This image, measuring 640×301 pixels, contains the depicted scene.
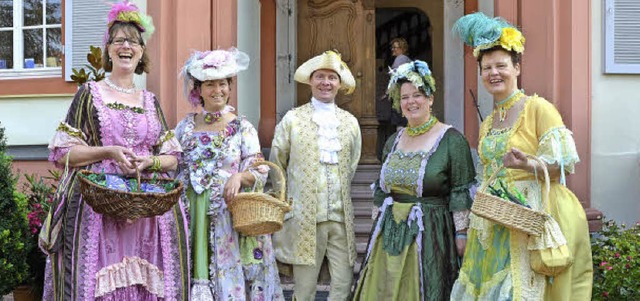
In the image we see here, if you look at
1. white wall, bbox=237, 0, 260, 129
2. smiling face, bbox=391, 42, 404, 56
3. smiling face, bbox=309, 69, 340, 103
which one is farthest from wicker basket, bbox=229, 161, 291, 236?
smiling face, bbox=391, 42, 404, 56

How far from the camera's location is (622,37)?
18.8 feet

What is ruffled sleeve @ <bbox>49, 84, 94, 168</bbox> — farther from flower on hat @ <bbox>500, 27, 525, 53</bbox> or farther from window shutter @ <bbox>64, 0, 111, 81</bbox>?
window shutter @ <bbox>64, 0, 111, 81</bbox>

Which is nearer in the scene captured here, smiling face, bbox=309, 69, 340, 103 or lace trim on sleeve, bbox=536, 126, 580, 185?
lace trim on sleeve, bbox=536, 126, 580, 185

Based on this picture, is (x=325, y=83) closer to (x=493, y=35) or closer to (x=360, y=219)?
(x=493, y=35)

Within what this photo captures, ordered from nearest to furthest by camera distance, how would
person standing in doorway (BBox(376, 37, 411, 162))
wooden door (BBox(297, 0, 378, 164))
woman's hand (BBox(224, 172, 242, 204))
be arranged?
woman's hand (BBox(224, 172, 242, 204)) → wooden door (BBox(297, 0, 378, 164)) → person standing in doorway (BBox(376, 37, 411, 162))

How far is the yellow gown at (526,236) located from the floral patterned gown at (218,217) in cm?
131

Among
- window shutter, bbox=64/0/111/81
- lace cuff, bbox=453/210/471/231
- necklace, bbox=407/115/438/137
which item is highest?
window shutter, bbox=64/0/111/81

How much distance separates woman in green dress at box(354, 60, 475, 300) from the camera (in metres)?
4.02

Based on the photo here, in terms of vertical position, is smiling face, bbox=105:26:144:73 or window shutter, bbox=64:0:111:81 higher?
window shutter, bbox=64:0:111:81

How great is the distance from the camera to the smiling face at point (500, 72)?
→ 3711mm

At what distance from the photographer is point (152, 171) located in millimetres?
3867

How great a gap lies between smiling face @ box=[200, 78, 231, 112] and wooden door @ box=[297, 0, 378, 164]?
3.89 m

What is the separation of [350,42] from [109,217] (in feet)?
16.7

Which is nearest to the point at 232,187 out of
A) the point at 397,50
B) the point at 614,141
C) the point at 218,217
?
the point at 218,217
